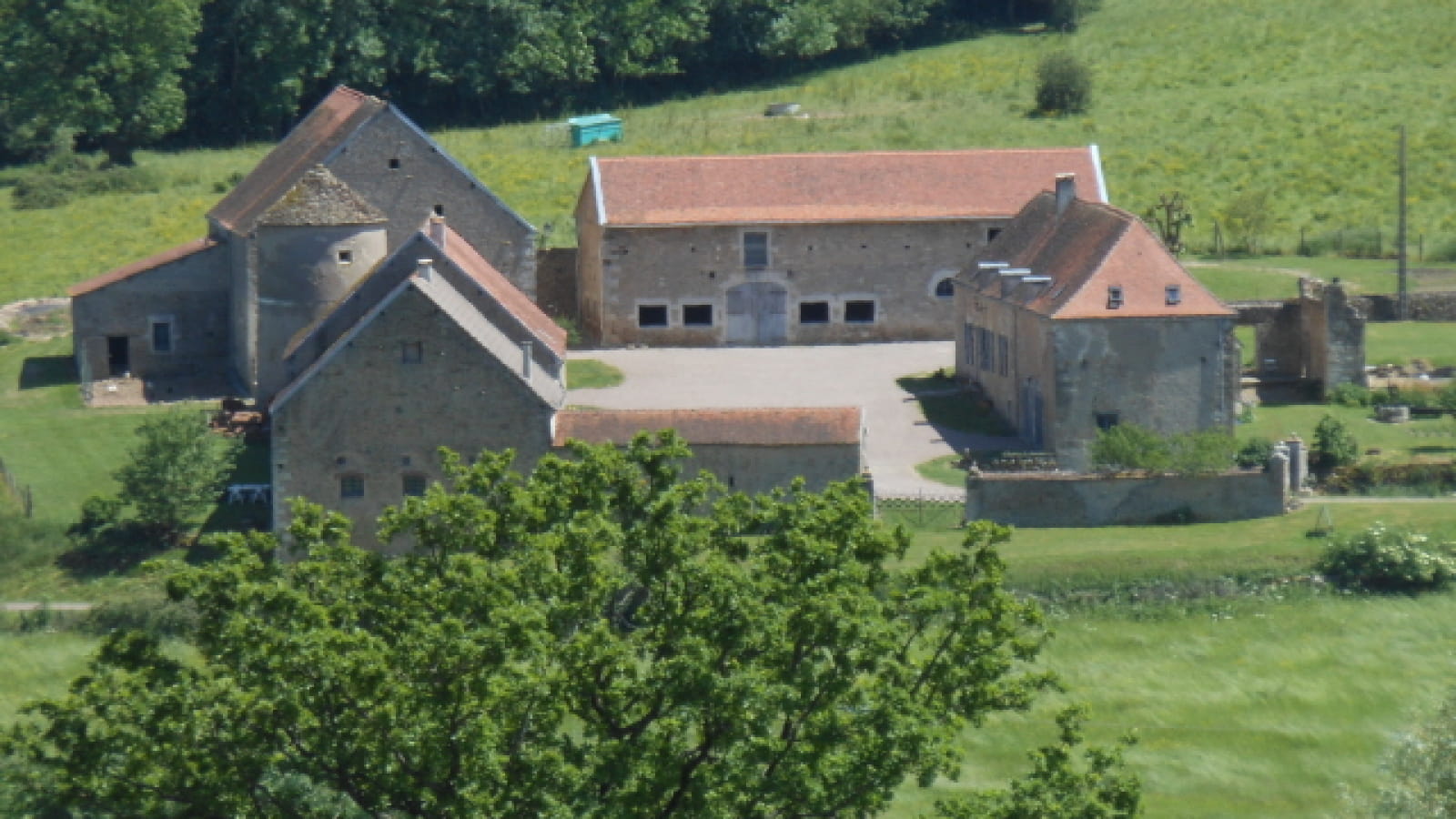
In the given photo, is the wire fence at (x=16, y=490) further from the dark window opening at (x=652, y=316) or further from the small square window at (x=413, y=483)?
the dark window opening at (x=652, y=316)

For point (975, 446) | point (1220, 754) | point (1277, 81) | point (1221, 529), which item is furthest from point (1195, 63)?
point (1220, 754)

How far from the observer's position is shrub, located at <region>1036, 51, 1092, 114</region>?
277ft

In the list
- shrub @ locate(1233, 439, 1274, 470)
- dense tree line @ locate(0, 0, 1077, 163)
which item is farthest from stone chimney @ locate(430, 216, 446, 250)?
dense tree line @ locate(0, 0, 1077, 163)

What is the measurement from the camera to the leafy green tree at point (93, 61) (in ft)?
267

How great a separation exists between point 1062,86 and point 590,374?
31.4 meters

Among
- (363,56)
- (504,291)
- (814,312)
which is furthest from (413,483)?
(363,56)

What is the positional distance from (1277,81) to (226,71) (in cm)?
3783

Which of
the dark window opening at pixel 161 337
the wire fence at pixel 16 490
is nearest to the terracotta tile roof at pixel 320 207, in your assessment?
the dark window opening at pixel 161 337

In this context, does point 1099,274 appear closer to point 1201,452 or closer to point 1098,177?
point 1201,452

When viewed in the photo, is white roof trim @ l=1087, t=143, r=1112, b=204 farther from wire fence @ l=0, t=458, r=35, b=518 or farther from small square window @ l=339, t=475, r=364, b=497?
wire fence @ l=0, t=458, r=35, b=518

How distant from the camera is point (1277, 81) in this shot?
87.9 m

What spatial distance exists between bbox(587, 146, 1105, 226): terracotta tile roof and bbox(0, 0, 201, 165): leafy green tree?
23.7 m

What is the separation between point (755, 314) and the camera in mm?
63719

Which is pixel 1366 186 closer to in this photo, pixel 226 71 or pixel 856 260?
pixel 856 260
